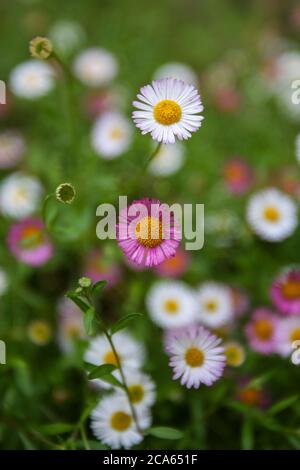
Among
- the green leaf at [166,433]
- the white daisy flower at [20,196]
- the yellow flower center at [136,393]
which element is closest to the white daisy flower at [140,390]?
the yellow flower center at [136,393]

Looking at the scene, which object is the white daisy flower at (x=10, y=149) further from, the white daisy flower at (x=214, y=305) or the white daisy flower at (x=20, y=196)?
the white daisy flower at (x=214, y=305)

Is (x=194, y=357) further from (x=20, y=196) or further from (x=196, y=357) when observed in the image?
(x=20, y=196)

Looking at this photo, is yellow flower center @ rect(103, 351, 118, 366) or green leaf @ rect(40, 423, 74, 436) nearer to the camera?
green leaf @ rect(40, 423, 74, 436)

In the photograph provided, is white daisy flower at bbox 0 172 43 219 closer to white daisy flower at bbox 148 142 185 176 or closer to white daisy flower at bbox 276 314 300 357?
white daisy flower at bbox 148 142 185 176

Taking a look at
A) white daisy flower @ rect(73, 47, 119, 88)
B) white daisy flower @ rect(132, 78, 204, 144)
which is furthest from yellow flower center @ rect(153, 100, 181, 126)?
white daisy flower @ rect(73, 47, 119, 88)
